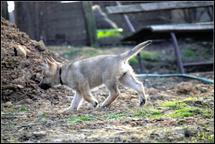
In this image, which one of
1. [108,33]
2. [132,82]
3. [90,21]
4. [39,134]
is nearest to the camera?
[39,134]

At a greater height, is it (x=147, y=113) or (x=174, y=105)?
(x=147, y=113)

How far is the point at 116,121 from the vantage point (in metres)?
6.40

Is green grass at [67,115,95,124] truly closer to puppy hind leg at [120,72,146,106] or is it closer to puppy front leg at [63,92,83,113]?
puppy front leg at [63,92,83,113]

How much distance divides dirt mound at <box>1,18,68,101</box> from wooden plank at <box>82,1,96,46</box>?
22.8 ft

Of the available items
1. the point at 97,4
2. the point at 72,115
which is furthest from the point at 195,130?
the point at 97,4

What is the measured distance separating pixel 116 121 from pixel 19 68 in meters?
2.69

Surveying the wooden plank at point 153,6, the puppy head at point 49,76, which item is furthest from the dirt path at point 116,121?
the wooden plank at point 153,6

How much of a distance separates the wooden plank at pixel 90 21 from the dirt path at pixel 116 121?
24.2 ft

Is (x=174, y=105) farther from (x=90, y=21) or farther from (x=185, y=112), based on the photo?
(x=90, y=21)

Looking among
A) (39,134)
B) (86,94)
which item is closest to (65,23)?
(86,94)

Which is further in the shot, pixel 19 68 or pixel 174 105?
pixel 19 68

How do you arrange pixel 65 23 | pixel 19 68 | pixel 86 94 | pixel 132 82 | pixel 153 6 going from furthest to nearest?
pixel 65 23 → pixel 153 6 → pixel 19 68 → pixel 132 82 → pixel 86 94

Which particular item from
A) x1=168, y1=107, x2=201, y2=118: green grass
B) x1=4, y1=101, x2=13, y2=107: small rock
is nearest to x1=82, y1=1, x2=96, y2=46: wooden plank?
x1=4, y1=101, x2=13, y2=107: small rock

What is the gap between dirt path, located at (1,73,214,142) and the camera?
535 centimetres
